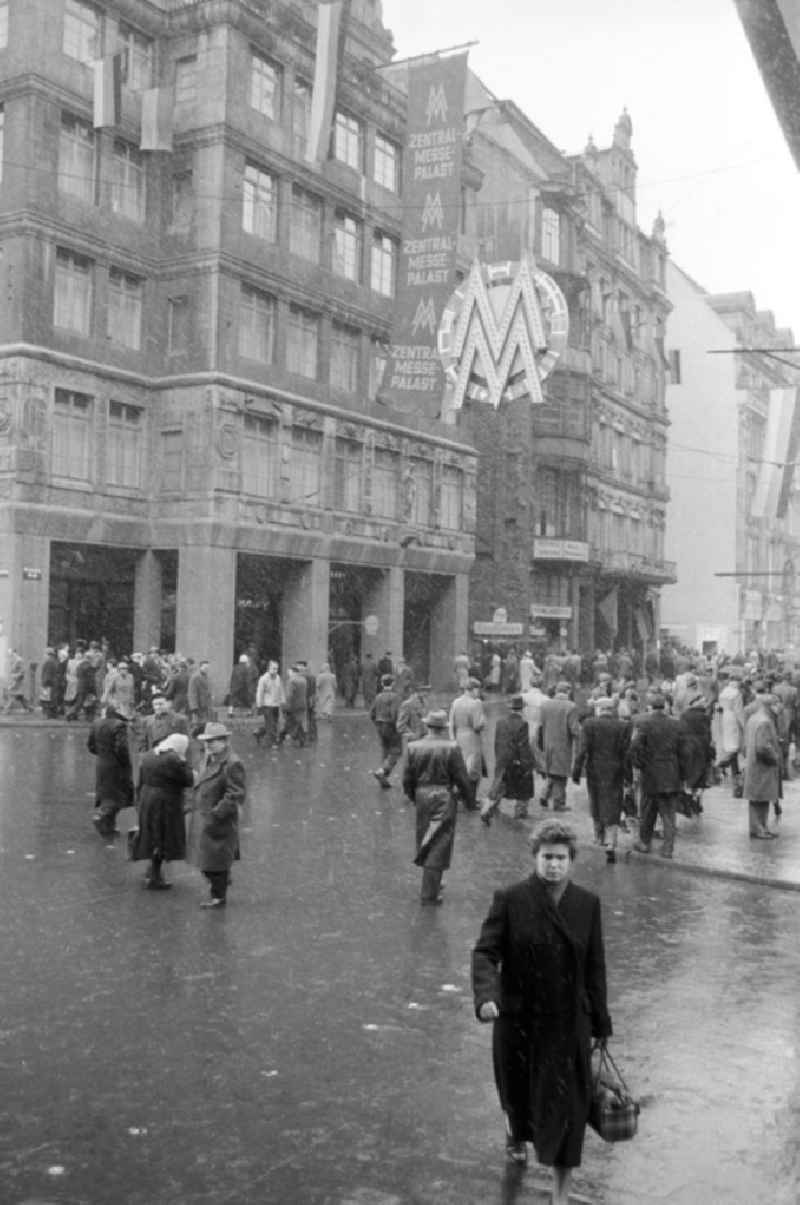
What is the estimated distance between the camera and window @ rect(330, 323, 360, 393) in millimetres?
39562

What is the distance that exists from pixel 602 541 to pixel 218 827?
4810 cm

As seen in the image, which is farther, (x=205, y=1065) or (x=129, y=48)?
(x=129, y=48)

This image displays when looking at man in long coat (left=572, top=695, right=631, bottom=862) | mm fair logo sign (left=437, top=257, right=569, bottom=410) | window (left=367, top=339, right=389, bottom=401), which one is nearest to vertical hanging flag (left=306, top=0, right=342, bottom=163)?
mm fair logo sign (left=437, top=257, right=569, bottom=410)

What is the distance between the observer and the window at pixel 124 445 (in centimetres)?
3384

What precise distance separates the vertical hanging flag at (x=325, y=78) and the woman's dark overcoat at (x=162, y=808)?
16.6m

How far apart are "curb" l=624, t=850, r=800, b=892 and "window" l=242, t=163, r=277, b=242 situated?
1018 inches

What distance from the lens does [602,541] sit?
57688 millimetres

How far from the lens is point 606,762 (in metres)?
14.3

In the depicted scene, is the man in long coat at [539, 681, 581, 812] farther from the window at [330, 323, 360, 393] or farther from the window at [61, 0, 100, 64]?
the window at [330, 323, 360, 393]

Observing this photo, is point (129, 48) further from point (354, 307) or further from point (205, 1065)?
point (205, 1065)

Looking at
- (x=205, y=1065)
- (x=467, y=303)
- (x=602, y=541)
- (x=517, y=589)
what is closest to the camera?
(x=205, y=1065)

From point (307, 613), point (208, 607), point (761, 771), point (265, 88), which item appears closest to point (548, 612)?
point (307, 613)

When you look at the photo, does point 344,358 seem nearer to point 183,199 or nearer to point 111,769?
point 183,199

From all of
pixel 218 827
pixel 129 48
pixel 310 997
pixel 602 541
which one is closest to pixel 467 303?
pixel 129 48
